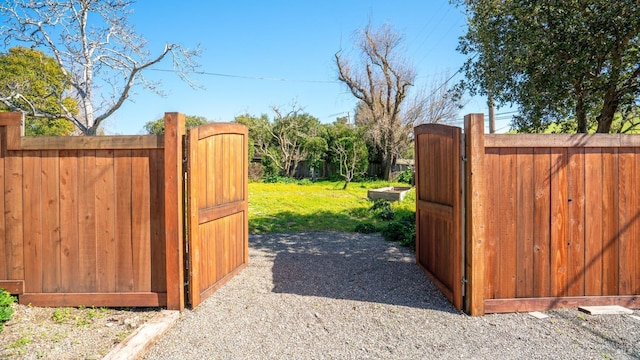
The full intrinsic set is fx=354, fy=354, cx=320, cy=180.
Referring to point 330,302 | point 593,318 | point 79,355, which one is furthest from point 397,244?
point 79,355

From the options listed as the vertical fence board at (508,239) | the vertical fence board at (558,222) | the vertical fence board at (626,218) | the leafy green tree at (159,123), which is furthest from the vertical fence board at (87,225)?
the leafy green tree at (159,123)

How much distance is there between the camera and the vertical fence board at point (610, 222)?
3.12 metres

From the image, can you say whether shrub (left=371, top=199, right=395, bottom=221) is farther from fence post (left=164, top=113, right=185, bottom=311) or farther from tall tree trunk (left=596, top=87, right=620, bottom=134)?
fence post (left=164, top=113, right=185, bottom=311)

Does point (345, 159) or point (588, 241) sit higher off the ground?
point (345, 159)

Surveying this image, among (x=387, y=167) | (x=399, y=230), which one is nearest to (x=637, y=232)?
(x=399, y=230)

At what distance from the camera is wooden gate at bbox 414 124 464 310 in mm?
3123

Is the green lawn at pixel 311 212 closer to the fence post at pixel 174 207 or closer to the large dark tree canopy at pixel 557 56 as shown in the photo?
the large dark tree canopy at pixel 557 56

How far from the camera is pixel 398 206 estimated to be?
375 inches

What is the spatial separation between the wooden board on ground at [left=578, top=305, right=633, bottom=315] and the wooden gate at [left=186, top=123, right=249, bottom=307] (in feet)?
11.1

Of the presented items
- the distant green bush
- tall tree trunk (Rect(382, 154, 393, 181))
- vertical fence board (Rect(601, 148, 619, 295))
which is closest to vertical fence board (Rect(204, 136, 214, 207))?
vertical fence board (Rect(601, 148, 619, 295))

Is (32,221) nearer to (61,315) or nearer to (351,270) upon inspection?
(61,315)

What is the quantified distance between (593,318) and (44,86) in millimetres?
11429

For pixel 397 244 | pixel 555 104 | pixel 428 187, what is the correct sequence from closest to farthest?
1. pixel 428 187
2. pixel 555 104
3. pixel 397 244

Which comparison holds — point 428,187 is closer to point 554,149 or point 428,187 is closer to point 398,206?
point 554,149
